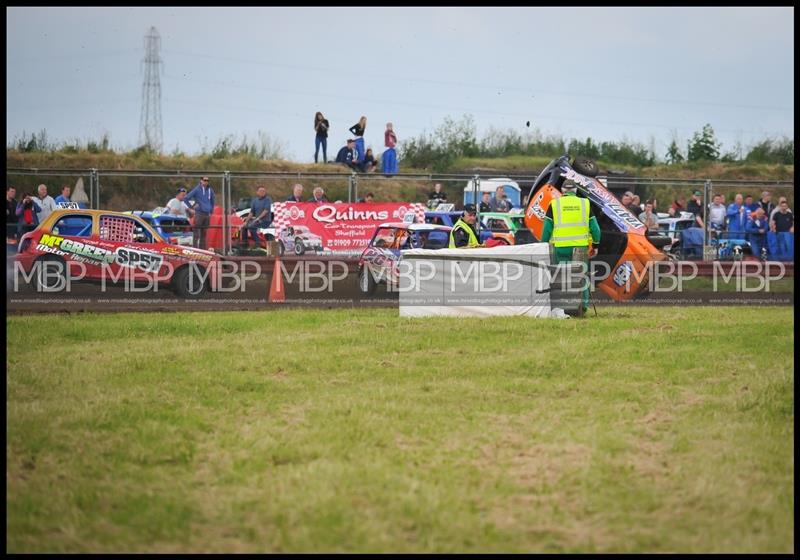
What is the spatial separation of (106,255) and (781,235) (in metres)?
13.6

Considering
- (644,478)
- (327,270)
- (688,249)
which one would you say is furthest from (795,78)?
(688,249)

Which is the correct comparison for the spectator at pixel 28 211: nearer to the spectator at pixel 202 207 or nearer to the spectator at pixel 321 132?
the spectator at pixel 202 207

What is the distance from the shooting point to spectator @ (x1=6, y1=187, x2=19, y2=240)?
2147 cm

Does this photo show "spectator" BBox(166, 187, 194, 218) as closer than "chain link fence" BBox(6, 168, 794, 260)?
No

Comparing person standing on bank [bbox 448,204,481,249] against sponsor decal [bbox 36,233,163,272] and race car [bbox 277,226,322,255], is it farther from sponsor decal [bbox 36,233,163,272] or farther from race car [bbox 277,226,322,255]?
race car [bbox 277,226,322,255]

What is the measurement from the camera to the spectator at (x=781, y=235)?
2348cm

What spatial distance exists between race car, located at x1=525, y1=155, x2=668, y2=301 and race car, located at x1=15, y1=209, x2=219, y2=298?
578cm

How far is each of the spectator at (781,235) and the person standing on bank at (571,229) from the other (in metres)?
9.88

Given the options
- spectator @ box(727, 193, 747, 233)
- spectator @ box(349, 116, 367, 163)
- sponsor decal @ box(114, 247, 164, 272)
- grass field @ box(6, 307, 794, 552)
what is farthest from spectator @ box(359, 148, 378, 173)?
grass field @ box(6, 307, 794, 552)

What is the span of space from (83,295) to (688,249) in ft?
39.9

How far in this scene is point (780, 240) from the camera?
23.5 meters

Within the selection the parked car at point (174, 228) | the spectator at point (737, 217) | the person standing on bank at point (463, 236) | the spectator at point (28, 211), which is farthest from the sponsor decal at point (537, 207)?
the spectator at point (28, 211)

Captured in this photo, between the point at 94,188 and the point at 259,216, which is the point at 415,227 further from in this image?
the point at 94,188

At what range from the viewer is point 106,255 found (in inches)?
744
